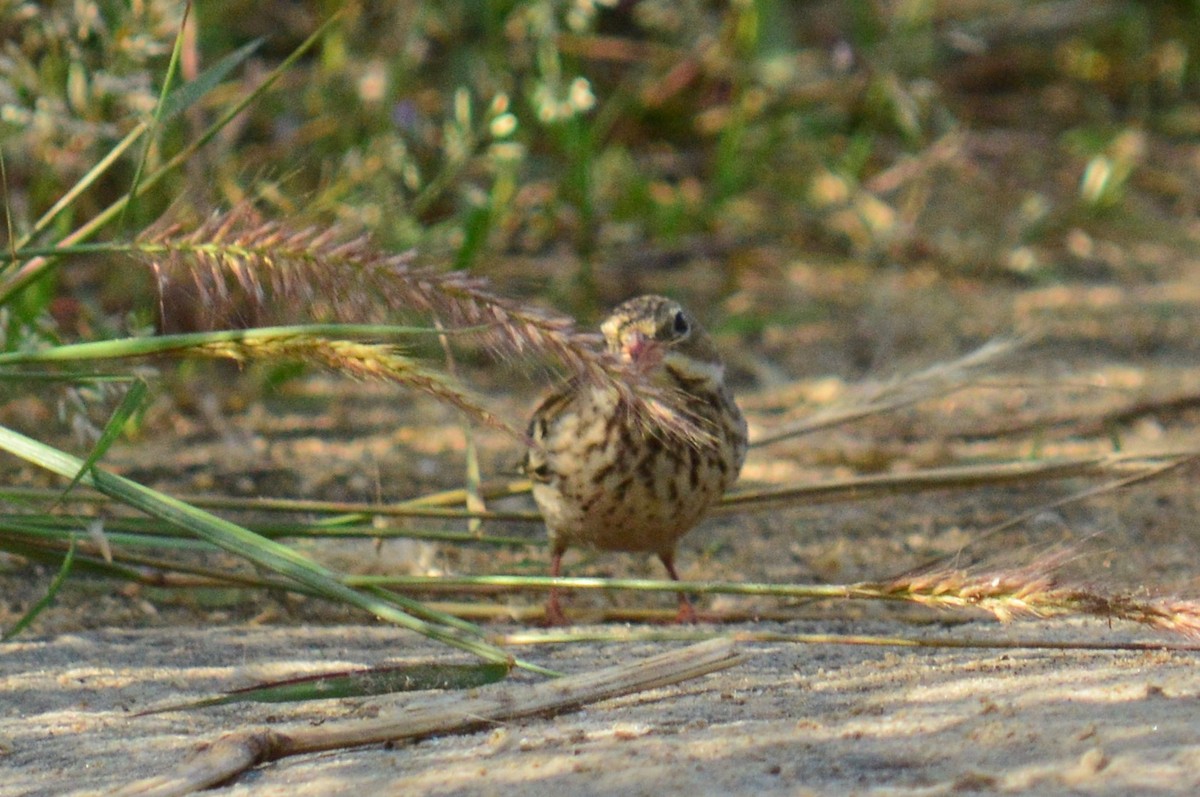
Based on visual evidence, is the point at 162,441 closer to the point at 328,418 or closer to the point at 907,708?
the point at 328,418

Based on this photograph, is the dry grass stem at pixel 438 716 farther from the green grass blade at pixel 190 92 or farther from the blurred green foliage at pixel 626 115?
the blurred green foliage at pixel 626 115

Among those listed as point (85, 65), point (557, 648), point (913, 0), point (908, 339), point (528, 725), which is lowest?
point (908, 339)

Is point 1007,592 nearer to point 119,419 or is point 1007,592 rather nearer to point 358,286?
point 358,286

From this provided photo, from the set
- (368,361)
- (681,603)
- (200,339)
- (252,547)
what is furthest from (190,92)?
(681,603)

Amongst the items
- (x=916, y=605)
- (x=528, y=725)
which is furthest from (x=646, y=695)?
(x=916, y=605)

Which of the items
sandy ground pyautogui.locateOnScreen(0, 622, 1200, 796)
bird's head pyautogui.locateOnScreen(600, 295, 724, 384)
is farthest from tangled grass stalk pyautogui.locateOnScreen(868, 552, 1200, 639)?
bird's head pyautogui.locateOnScreen(600, 295, 724, 384)

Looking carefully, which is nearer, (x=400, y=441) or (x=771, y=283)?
(x=400, y=441)

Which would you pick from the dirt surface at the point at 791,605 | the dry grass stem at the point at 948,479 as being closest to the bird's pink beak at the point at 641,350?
the dry grass stem at the point at 948,479
